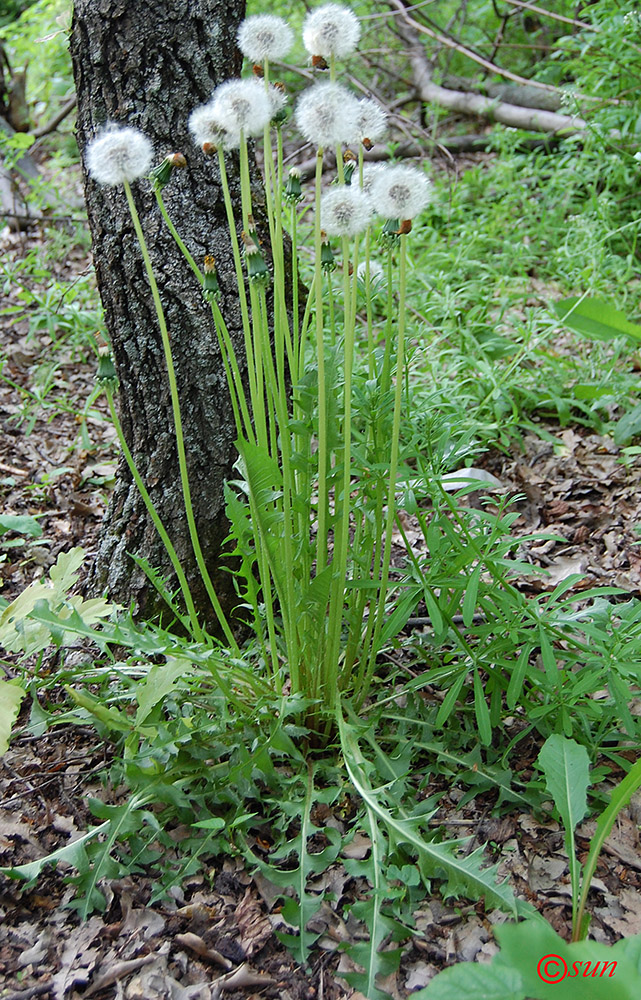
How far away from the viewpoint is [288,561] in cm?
159

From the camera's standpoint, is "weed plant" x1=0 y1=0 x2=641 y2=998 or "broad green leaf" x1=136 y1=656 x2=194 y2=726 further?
"broad green leaf" x1=136 y1=656 x2=194 y2=726

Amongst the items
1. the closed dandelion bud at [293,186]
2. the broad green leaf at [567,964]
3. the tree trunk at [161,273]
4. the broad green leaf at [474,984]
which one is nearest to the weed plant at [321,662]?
the closed dandelion bud at [293,186]

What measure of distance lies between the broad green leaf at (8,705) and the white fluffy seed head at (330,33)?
4.23ft

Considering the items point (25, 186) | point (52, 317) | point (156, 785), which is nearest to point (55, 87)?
point (25, 186)

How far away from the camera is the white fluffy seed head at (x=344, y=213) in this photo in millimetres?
1389

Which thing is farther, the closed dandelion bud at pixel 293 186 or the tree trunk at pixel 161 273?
the tree trunk at pixel 161 273

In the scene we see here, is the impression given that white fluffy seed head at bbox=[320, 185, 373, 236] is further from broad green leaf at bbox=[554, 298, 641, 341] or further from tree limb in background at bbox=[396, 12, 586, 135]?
tree limb in background at bbox=[396, 12, 586, 135]

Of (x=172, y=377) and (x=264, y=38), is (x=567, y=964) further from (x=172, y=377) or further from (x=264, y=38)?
(x=264, y=38)

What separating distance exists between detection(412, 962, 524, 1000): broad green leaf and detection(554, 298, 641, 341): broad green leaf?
6.45ft

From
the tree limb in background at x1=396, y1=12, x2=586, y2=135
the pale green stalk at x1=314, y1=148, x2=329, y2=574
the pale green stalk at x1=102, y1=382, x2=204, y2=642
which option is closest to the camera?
the pale green stalk at x1=314, y1=148, x2=329, y2=574

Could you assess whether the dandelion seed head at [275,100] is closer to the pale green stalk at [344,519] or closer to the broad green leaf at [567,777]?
the pale green stalk at [344,519]

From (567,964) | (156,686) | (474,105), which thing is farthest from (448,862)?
(474,105)

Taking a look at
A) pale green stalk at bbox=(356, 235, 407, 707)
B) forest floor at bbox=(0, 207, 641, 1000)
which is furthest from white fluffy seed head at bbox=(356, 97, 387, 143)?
forest floor at bbox=(0, 207, 641, 1000)

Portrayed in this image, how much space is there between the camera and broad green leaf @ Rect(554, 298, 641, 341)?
2.52 m
